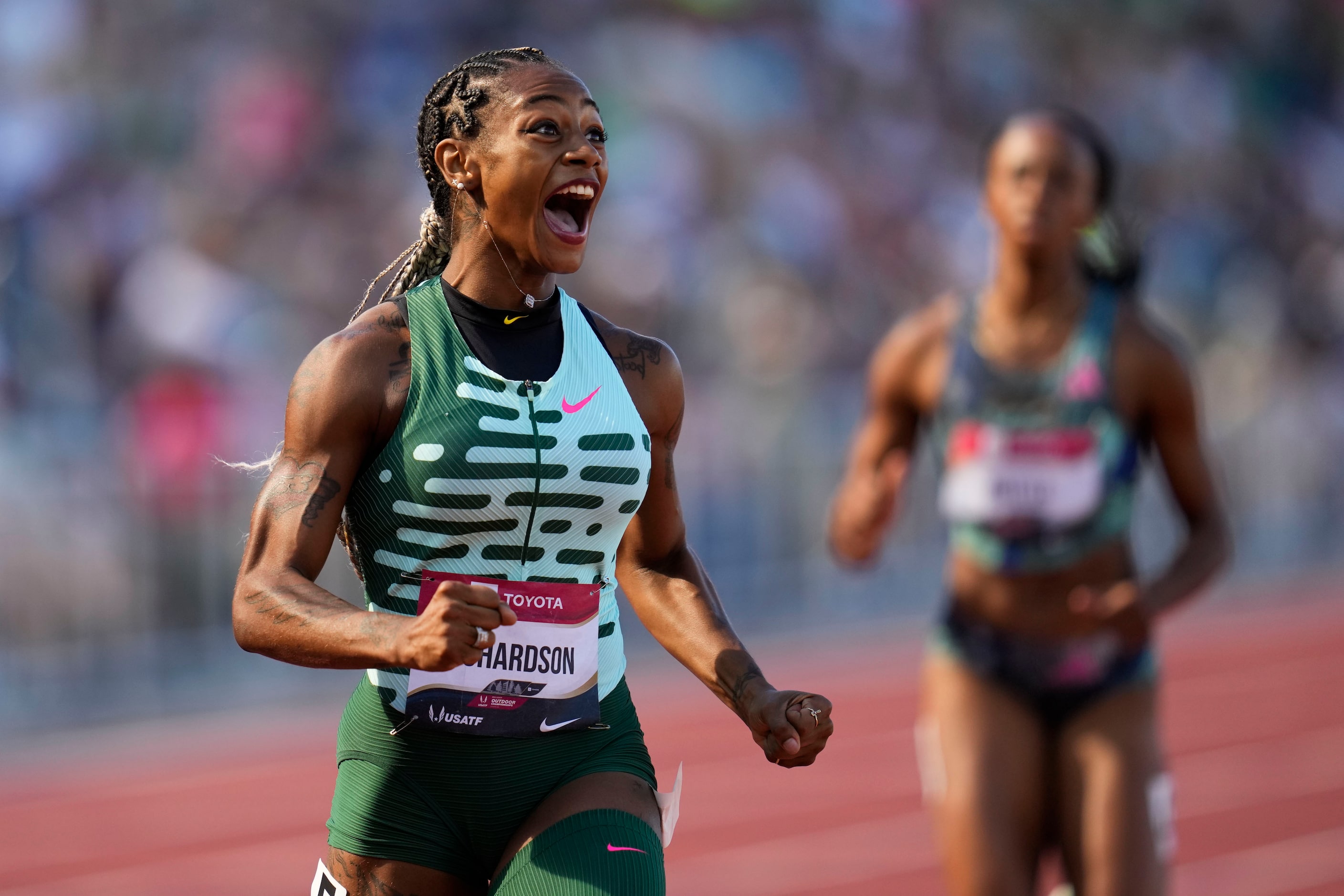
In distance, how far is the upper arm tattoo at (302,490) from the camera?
2.97 meters

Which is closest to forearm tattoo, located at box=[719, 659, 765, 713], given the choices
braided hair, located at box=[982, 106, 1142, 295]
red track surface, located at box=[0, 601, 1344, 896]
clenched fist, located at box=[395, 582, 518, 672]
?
clenched fist, located at box=[395, 582, 518, 672]

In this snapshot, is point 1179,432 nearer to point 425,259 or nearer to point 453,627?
point 425,259

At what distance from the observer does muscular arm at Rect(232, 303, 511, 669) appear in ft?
9.12

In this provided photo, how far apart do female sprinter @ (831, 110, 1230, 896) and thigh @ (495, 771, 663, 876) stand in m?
1.76

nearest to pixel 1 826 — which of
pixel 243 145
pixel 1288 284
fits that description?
pixel 243 145

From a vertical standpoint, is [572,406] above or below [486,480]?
above

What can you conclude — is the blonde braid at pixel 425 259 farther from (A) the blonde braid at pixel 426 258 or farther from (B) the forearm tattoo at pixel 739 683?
(B) the forearm tattoo at pixel 739 683

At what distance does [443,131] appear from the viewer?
3.32 meters

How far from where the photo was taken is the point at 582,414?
319 centimetres

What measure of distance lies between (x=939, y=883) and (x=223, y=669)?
4621mm

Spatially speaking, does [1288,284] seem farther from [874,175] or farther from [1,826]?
[1,826]

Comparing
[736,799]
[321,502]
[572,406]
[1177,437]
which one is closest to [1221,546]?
[1177,437]

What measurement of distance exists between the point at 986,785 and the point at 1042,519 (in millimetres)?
763

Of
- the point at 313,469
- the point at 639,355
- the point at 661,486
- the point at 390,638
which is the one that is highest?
the point at 639,355
